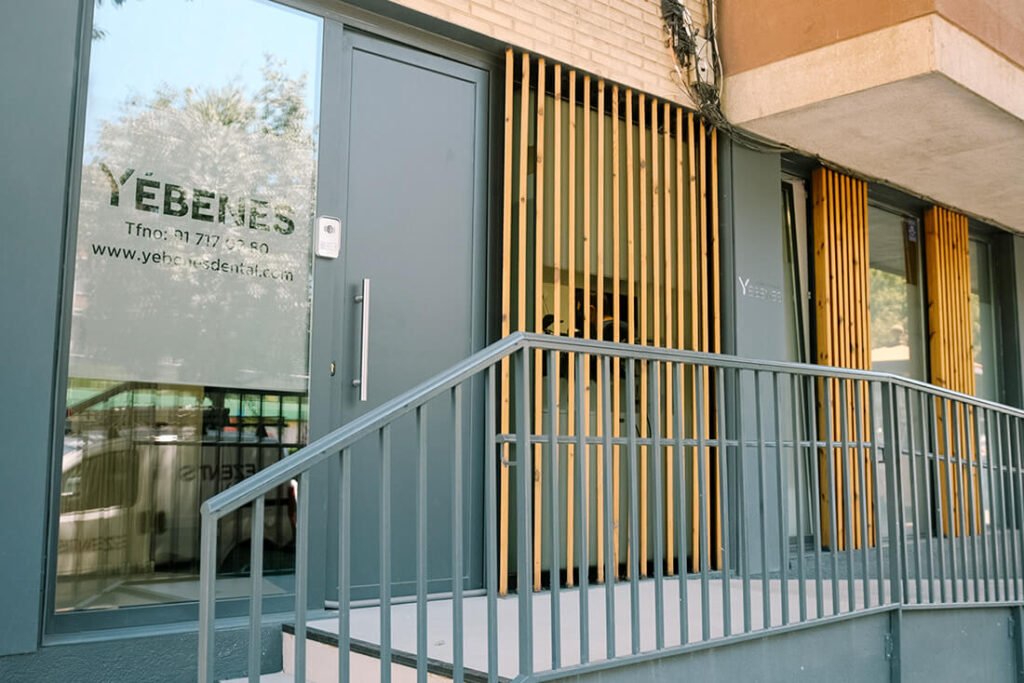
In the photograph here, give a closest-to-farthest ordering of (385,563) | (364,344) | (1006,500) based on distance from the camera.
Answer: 1. (385,563)
2. (364,344)
3. (1006,500)

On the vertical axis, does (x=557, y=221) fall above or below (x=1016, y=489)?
above

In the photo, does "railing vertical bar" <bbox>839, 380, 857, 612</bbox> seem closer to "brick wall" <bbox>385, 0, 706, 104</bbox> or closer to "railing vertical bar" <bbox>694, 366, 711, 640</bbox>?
"railing vertical bar" <bbox>694, 366, 711, 640</bbox>

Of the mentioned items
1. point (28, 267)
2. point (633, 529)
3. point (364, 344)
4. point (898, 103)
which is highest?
point (898, 103)

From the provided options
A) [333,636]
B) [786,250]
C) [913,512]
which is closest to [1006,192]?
[786,250]

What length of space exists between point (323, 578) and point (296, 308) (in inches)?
45.8

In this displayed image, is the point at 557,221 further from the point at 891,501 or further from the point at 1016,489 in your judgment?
the point at 1016,489

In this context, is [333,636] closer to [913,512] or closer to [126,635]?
[126,635]

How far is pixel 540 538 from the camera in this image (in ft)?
16.2

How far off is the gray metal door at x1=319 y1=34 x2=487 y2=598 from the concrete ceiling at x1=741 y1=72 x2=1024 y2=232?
208 centimetres

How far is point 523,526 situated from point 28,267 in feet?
6.41

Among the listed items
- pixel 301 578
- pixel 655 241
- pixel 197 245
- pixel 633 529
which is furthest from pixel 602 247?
pixel 301 578

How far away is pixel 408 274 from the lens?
461cm

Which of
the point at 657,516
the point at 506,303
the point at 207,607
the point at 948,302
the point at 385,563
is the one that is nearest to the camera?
the point at 207,607

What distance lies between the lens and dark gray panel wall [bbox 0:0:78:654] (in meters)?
3.26
